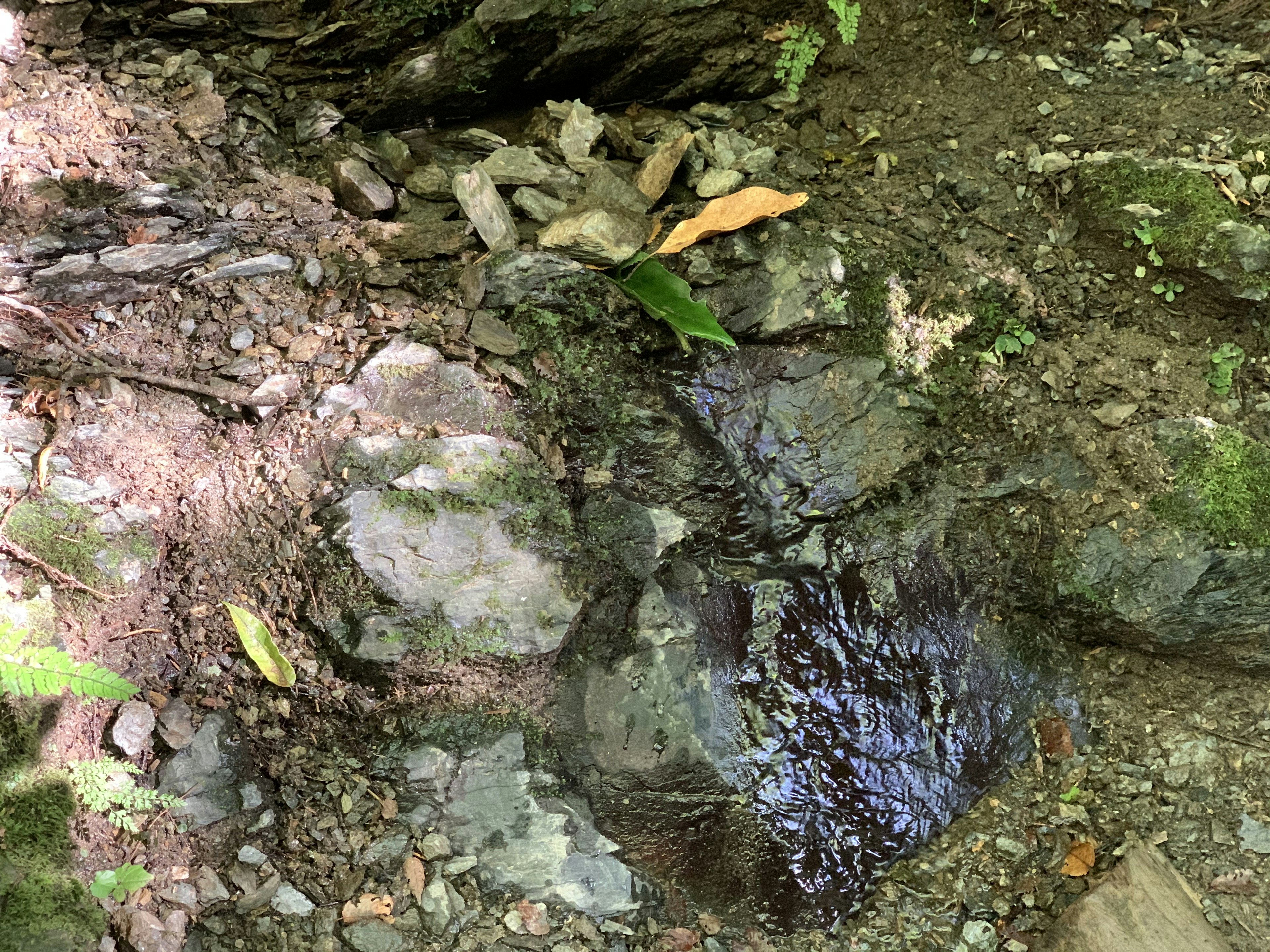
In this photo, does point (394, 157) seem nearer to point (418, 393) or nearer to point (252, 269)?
point (252, 269)

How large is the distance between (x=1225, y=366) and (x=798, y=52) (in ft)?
7.12

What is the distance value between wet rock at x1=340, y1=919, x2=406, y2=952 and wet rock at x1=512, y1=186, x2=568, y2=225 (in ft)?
8.53

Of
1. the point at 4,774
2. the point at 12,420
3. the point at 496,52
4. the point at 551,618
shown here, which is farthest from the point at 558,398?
the point at 4,774

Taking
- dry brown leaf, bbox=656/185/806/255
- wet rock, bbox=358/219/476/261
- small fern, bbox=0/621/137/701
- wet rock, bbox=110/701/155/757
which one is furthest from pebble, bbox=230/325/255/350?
dry brown leaf, bbox=656/185/806/255

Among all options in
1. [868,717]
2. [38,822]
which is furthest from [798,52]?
[38,822]

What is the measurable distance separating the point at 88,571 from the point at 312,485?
69 centimetres

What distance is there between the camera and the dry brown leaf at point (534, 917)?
106 inches

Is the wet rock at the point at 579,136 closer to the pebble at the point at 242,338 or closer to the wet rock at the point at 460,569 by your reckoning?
the wet rock at the point at 460,569

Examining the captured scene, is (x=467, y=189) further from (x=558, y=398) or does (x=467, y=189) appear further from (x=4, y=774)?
(x=4, y=774)

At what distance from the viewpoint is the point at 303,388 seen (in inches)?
115

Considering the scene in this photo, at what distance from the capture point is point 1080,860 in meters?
3.09

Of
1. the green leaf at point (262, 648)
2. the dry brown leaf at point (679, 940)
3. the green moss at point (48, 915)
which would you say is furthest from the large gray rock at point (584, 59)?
the dry brown leaf at point (679, 940)

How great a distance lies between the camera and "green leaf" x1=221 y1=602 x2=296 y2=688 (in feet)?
8.52

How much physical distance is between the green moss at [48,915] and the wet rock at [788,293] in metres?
2.81
